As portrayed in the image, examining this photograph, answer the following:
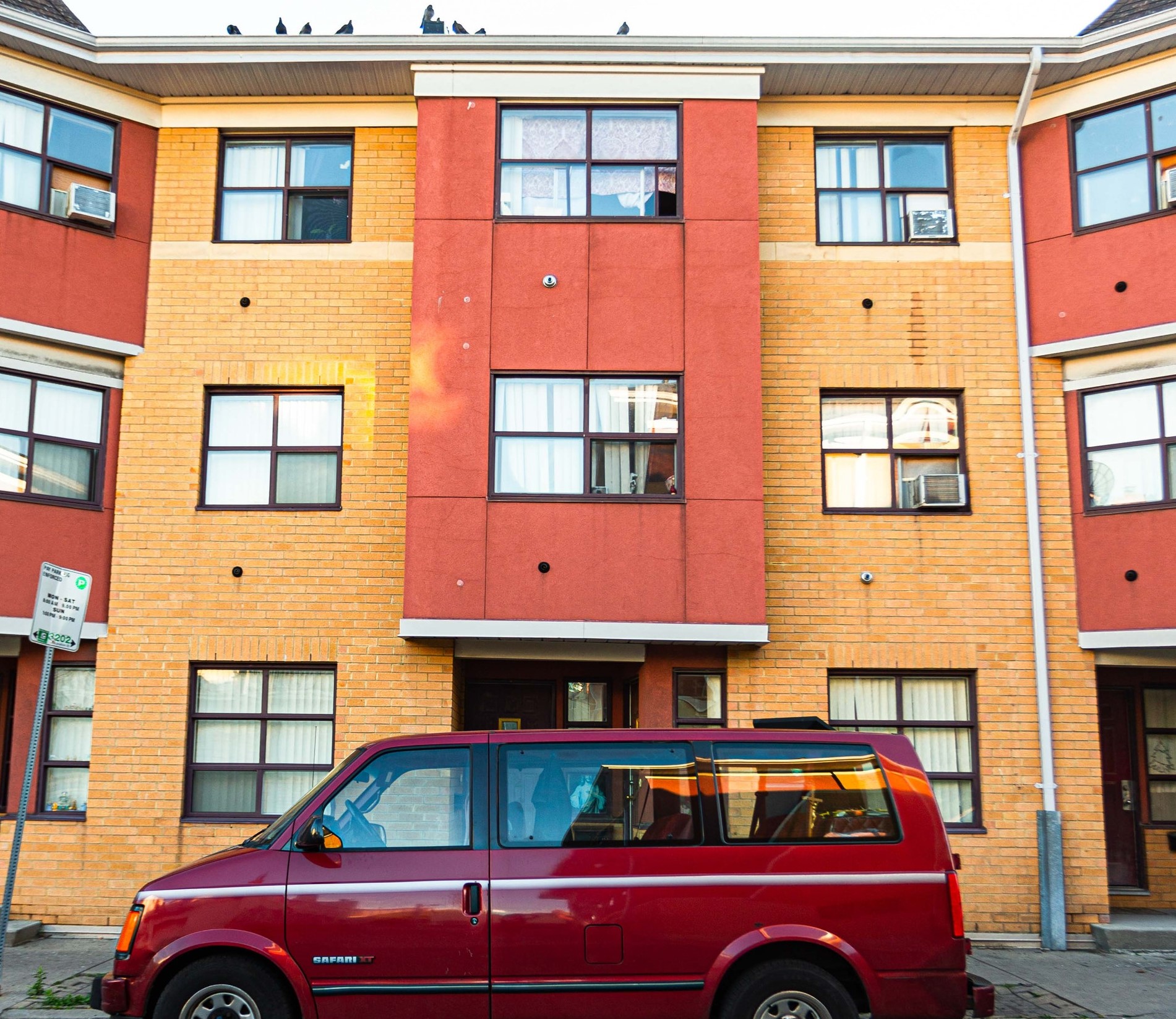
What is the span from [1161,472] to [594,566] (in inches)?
219

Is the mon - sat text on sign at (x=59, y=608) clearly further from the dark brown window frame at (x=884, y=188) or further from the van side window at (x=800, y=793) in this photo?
the dark brown window frame at (x=884, y=188)

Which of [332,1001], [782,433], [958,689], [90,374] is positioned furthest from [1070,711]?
[90,374]

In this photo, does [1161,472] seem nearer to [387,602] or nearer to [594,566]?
[594,566]

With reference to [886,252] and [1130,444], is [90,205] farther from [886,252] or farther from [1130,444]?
[1130,444]

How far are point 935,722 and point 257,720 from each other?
6.74 m

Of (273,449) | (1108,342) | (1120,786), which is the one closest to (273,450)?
(273,449)

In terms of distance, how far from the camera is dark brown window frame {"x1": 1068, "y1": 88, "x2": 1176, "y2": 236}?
11227 mm

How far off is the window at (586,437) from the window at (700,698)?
Result: 1.87 meters

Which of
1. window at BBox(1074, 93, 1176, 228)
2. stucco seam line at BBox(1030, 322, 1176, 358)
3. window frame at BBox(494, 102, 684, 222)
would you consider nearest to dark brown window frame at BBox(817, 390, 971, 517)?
stucco seam line at BBox(1030, 322, 1176, 358)

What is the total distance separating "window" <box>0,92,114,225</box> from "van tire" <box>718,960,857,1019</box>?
9860 millimetres

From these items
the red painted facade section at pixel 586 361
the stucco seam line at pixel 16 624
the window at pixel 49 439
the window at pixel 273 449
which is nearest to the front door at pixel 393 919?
the red painted facade section at pixel 586 361

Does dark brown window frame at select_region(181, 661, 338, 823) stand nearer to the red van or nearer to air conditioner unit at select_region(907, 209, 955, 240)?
the red van

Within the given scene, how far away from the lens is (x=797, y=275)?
11.9m

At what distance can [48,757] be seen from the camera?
1130cm
